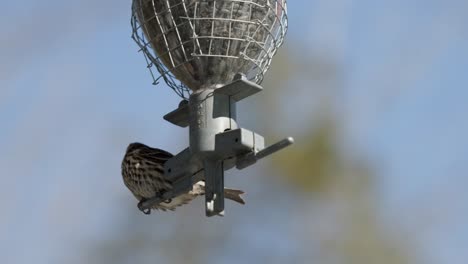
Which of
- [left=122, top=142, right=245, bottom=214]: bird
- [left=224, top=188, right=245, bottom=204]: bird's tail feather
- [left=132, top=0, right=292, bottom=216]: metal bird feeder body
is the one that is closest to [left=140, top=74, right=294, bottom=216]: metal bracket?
[left=132, top=0, right=292, bottom=216]: metal bird feeder body

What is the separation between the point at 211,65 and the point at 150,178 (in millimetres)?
826

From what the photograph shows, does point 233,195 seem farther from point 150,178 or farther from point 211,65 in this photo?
point 211,65

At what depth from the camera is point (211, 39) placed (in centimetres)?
534

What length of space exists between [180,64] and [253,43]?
1.10ft

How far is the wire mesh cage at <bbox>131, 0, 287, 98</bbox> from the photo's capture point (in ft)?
17.6

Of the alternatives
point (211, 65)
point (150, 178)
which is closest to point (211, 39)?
point (211, 65)

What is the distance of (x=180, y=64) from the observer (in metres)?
5.42

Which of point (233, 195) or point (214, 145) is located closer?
point (214, 145)

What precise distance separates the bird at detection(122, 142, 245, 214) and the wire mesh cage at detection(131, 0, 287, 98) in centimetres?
54

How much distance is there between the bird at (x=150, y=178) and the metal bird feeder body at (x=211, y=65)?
220mm

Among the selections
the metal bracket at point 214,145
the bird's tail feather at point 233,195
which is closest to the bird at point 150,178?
the bird's tail feather at point 233,195

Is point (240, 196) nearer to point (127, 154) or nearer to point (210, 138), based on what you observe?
point (127, 154)

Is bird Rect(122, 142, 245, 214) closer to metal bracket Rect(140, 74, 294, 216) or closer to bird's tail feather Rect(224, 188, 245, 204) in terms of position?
bird's tail feather Rect(224, 188, 245, 204)

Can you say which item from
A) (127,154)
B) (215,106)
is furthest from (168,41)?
(127,154)
